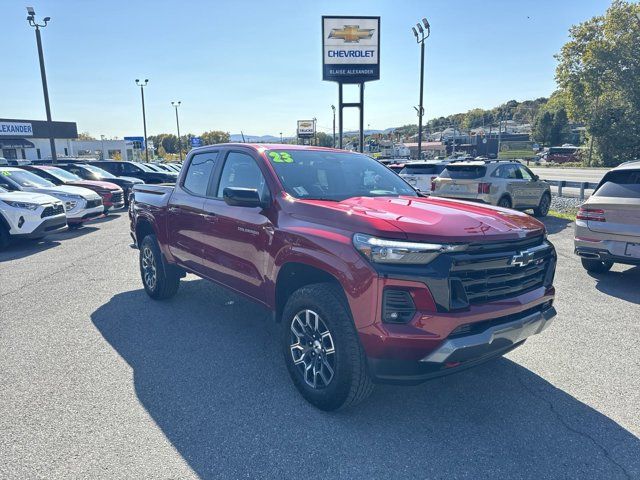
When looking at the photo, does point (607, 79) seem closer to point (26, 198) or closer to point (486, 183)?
point (486, 183)

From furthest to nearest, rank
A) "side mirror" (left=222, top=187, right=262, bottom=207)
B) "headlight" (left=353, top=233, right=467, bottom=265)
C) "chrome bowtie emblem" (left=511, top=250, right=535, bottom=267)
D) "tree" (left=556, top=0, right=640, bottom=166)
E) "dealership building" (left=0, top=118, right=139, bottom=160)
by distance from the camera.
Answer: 1. "dealership building" (left=0, top=118, right=139, bottom=160)
2. "tree" (left=556, top=0, right=640, bottom=166)
3. "side mirror" (left=222, top=187, right=262, bottom=207)
4. "chrome bowtie emblem" (left=511, top=250, right=535, bottom=267)
5. "headlight" (left=353, top=233, right=467, bottom=265)

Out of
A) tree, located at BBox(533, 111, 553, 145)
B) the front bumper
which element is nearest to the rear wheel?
the front bumper

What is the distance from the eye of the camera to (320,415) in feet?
10.4

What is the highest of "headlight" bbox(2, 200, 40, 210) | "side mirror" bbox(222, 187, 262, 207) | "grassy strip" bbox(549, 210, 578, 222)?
"side mirror" bbox(222, 187, 262, 207)

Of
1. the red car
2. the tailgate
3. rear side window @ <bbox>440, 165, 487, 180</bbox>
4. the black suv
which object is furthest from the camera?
the black suv

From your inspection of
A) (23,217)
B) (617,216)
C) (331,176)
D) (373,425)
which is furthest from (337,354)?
(23,217)

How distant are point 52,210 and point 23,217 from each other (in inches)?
25.7

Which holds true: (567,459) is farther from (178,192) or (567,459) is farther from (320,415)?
(178,192)

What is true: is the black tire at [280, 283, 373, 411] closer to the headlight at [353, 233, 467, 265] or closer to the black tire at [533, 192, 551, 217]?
the headlight at [353, 233, 467, 265]

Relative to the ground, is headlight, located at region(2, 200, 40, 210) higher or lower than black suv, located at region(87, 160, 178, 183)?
lower

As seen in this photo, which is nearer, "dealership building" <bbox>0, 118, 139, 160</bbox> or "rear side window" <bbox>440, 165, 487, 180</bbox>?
"rear side window" <bbox>440, 165, 487, 180</bbox>

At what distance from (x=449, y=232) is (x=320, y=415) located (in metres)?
1.61

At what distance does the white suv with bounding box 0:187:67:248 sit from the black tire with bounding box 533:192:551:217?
1285 cm

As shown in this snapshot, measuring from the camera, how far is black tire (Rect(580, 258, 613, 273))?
22.5ft
